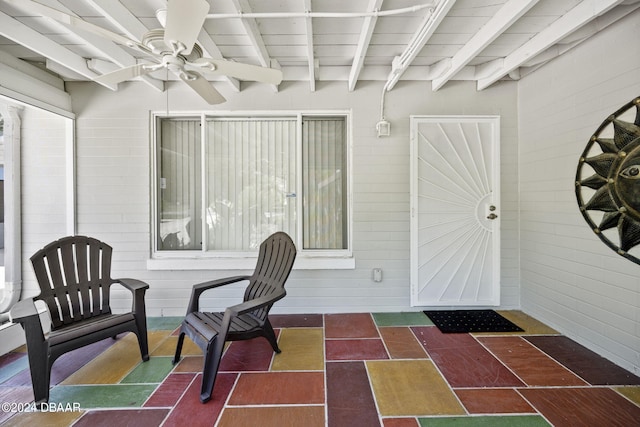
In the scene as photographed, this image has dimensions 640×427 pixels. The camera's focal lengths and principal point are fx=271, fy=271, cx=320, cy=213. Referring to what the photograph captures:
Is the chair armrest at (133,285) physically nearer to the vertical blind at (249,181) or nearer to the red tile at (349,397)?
the vertical blind at (249,181)

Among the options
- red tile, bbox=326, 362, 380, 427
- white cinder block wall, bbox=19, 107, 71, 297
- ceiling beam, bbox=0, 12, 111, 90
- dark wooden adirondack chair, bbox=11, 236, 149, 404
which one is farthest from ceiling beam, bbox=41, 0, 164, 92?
red tile, bbox=326, 362, 380, 427

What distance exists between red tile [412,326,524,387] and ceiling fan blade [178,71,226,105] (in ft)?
9.06

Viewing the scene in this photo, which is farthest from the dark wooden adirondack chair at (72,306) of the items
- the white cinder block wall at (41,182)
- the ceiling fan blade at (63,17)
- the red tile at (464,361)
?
the red tile at (464,361)

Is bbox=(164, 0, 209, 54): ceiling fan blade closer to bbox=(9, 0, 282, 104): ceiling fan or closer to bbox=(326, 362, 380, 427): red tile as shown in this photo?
bbox=(9, 0, 282, 104): ceiling fan

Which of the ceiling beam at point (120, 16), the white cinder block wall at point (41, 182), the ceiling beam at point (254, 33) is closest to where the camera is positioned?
the ceiling beam at point (120, 16)

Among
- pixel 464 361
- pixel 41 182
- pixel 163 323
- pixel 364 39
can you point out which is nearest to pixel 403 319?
pixel 464 361

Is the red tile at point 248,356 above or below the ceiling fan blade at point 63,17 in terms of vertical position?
below

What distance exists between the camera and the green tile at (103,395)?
1.80 m

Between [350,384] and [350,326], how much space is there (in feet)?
2.86

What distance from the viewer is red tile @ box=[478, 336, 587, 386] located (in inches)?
78.0

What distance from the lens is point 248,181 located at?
10.5ft

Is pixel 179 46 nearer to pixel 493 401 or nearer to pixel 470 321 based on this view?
pixel 493 401

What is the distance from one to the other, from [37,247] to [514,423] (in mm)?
4614

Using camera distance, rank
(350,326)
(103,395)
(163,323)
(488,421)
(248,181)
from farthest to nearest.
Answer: (248,181), (163,323), (350,326), (103,395), (488,421)
